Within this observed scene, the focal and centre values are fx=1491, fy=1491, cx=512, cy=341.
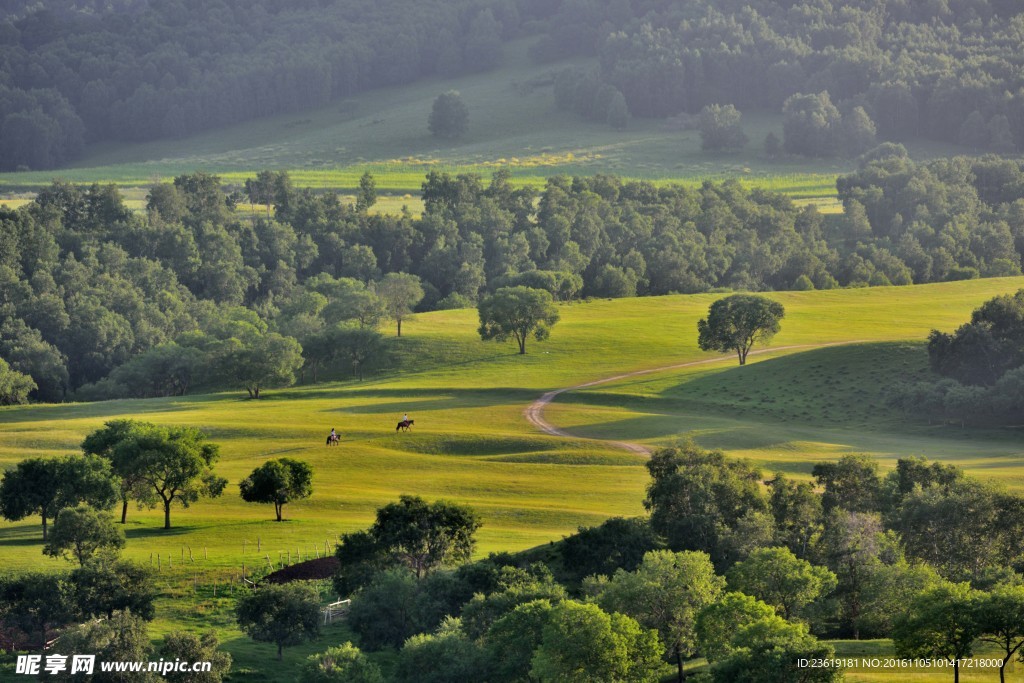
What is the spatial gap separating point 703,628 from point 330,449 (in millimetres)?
45503

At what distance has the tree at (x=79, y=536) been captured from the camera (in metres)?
69.1

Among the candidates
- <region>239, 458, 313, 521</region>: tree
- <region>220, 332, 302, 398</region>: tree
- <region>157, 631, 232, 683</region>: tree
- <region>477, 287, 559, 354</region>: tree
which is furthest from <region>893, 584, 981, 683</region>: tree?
<region>477, 287, 559, 354</region>: tree

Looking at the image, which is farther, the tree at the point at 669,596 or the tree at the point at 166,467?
the tree at the point at 166,467

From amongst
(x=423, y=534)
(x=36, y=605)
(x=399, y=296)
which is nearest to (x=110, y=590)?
(x=36, y=605)

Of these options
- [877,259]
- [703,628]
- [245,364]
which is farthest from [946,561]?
[877,259]

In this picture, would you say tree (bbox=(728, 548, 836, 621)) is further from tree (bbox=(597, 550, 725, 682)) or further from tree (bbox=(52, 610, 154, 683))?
tree (bbox=(52, 610, 154, 683))

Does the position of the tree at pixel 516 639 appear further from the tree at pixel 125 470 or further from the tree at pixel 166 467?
the tree at pixel 125 470

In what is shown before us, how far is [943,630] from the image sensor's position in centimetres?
5144

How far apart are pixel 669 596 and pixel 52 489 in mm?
35329

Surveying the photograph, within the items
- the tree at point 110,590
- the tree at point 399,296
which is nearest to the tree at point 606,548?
the tree at point 110,590

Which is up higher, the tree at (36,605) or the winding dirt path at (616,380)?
the winding dirt path at (616,380)

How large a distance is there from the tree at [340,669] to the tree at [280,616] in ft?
18.6

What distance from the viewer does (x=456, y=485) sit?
87.6 m

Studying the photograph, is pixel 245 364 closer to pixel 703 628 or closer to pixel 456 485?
pixel 456 485
